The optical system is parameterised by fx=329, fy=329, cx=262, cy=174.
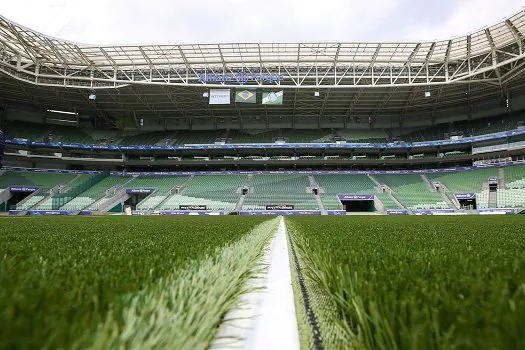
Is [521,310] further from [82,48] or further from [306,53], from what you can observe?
[82,48]

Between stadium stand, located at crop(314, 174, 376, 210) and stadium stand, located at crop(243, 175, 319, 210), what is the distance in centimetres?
145

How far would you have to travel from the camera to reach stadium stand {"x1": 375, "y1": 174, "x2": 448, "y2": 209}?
33.7 metres

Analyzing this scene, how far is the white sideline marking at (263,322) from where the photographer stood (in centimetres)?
127

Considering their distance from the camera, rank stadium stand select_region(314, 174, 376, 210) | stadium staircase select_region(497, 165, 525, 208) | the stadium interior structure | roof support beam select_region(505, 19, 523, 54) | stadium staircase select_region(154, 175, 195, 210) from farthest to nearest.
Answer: stadium stand select_region(314, 174, 376, 210), stadium staircase select_region(154, 175, 195, 210), stadium staircase select_region(497, 165, 525, 208), the stadium interior structure, roof support beam select_region(505, 19, 523, 54)

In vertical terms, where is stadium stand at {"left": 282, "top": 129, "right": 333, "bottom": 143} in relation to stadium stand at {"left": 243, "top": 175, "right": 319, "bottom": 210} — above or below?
above

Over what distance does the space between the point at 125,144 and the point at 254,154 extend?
56.3ft

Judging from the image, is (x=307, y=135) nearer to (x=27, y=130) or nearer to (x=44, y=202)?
(x=44, y=202)

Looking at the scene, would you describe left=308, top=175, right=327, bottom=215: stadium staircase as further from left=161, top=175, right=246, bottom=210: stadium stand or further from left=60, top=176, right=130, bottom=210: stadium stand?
left=60, top=176, right=130, bottom=210: stadium stand

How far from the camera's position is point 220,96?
31.6 meters

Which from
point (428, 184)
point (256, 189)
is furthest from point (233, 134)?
point (428, 184)

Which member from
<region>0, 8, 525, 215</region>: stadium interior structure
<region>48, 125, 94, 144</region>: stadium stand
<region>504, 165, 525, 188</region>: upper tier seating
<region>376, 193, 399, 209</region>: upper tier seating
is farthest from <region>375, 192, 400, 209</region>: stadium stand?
<region>48, 125, 94, 144</region>: stadium stand

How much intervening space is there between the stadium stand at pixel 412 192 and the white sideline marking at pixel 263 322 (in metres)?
35.2

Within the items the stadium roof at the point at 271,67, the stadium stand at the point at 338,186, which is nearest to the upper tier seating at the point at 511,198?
the stadium roof at the point at 271,67

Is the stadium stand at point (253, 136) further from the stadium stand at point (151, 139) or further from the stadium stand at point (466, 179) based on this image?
the stadium stand at point (466, 179)
